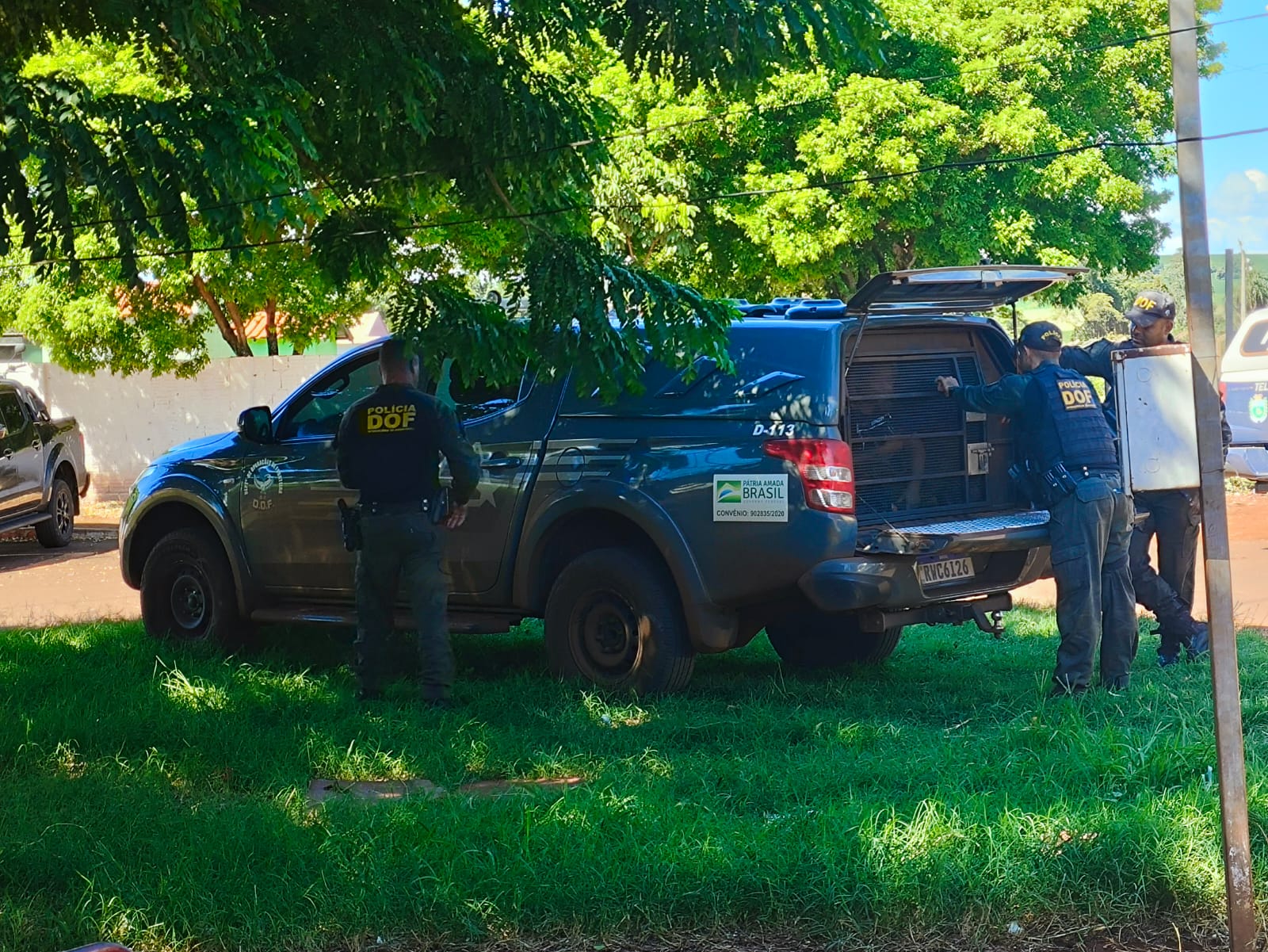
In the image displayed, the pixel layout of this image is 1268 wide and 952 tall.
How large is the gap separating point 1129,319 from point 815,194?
533 inches

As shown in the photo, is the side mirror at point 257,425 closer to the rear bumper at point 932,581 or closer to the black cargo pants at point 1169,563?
the rear bumper at point 932,581

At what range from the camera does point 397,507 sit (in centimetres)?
756

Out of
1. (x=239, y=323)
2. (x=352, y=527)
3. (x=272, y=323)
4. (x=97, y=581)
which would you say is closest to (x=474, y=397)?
(x=352, y=527)

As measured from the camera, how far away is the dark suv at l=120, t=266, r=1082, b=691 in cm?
678

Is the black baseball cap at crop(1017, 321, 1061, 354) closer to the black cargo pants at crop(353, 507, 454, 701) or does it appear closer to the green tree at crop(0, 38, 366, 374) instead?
the black cargo pants at crop(353, 507, 454, 701)

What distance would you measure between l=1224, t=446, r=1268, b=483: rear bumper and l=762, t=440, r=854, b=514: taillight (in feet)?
30.5

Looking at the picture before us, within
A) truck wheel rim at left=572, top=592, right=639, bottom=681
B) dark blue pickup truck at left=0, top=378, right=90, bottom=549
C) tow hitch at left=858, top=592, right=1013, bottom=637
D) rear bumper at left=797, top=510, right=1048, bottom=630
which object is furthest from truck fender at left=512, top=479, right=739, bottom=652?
dark blue pickup truck at left=0, top=378, right=90, bottom=549

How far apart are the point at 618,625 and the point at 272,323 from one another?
52.5 feet

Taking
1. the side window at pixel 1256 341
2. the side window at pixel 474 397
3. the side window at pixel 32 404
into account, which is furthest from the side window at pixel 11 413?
the side window at pixel 1256 341

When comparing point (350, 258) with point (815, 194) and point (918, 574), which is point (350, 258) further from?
point (815, 194)

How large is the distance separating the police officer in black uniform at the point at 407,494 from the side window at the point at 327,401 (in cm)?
92

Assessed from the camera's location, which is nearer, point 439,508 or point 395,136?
point 395,136

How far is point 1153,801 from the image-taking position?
491 centimetres

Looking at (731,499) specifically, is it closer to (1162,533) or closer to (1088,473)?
(1088,473)
